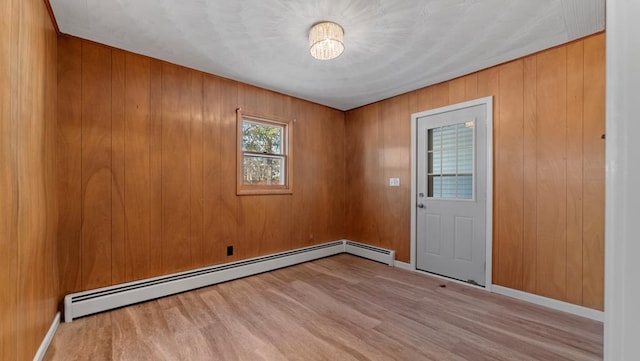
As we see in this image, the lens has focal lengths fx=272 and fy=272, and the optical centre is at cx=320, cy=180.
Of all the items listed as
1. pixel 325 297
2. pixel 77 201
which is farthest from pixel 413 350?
pixel 77 201

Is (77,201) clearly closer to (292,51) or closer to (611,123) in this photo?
(292,51)

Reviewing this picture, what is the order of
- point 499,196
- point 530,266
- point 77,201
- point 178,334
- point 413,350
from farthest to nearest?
point 499,196 < point 530,266 < point 77,201 < point 178,334 < point 413,350

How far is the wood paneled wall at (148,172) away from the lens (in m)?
2.51

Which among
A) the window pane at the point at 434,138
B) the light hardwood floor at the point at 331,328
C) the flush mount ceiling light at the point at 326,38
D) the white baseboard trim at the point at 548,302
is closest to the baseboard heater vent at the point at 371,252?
the light hardwood floor at the point at 331,328

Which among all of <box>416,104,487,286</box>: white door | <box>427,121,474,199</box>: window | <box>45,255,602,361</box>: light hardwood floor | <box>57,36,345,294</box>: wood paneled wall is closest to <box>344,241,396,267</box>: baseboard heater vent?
<box>416,104,487,286</box>: white door

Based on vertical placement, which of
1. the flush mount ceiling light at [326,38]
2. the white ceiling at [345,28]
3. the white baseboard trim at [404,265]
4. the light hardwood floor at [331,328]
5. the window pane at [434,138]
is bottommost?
the light hardwood floor at [331,328]

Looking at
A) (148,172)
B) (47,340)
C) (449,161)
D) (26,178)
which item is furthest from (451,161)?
(47,340)

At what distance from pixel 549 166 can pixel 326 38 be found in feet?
8.17

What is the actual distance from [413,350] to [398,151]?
2.68m

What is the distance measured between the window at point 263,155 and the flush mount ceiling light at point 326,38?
1586 millimetres

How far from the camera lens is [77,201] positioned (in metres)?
2.51

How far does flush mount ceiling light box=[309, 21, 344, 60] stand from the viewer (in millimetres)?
2277

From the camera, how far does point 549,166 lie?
8.83 ft

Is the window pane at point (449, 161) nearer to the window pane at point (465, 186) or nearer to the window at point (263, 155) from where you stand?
the window pane at point (465, 186)
